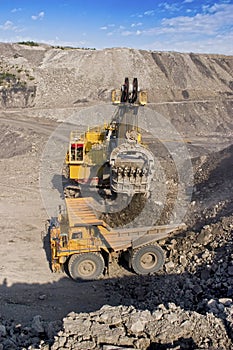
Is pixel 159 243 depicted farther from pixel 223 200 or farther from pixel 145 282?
pixel 223 200

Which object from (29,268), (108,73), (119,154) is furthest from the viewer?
(108,73)

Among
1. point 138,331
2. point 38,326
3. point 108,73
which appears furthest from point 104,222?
point 108,73

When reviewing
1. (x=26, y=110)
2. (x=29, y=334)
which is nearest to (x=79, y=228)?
(x=29, y=334)

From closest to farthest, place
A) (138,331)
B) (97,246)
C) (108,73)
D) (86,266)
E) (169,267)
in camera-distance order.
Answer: (138,331) → (97,246) → (86,266) → (169,267) → (108,73)

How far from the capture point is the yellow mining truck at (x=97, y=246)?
909 cm

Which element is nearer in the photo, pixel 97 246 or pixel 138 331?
pixel 138 331

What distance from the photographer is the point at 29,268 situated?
391 inches

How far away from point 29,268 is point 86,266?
1663mm

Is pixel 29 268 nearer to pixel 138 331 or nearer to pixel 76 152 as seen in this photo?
pixel 76 152

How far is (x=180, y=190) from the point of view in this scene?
46.5ft

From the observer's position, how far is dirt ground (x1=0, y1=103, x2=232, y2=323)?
8.40 metres

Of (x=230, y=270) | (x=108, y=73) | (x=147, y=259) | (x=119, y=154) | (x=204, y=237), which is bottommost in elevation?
(x=147, y=259)

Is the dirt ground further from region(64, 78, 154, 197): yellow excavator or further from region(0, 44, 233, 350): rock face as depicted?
region(64, 78, 154, 197): yellow excavator

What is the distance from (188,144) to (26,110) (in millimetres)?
14338
